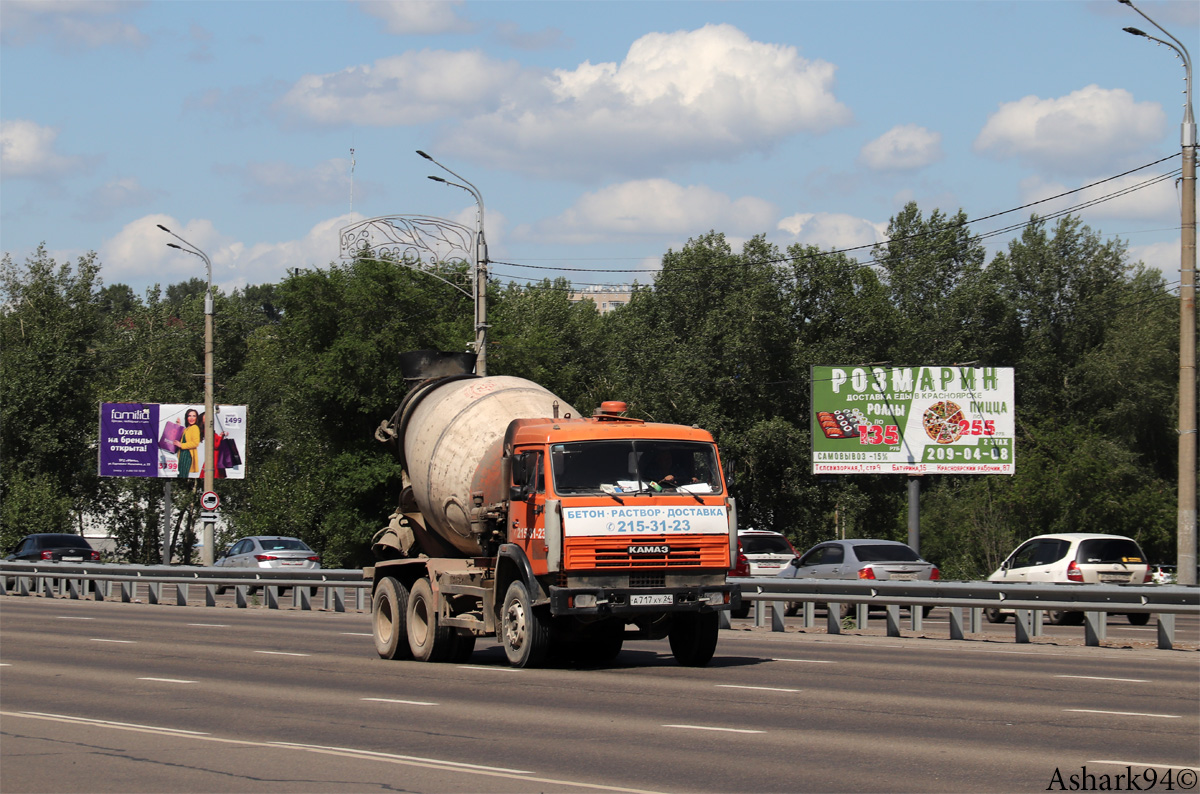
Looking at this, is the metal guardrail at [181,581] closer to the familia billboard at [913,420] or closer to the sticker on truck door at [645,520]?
the sticker on truck door at [645,520]

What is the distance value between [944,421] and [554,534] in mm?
29405

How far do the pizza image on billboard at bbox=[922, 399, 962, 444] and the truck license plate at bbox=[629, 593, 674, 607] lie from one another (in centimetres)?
2874

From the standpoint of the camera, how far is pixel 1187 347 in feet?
76.3

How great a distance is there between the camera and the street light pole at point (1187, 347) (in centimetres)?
2236

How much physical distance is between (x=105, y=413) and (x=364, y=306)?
41.9 feet

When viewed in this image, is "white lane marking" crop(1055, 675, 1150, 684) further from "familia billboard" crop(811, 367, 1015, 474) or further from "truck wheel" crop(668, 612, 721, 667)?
"familia billboard" crop(811, 367, 1015, 474)

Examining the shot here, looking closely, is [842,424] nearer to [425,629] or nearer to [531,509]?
[425,629]

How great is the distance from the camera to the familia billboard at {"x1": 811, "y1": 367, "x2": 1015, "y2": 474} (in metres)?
41.9

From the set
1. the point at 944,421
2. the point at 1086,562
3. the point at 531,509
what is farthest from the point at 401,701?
the point at 944,421

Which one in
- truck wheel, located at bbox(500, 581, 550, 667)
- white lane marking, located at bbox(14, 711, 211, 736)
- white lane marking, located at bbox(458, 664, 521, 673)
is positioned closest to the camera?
white lane marking, located at bbox(14, 711, 211, 736)

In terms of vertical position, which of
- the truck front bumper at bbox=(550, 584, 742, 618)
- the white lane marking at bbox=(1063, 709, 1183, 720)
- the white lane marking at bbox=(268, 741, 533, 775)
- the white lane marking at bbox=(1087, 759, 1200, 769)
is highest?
the truck front bumper at bbox=(550, 584, 742, 618)

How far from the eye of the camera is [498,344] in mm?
51719

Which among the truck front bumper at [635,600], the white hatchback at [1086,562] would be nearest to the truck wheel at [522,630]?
the truck front bumper at [635,600]

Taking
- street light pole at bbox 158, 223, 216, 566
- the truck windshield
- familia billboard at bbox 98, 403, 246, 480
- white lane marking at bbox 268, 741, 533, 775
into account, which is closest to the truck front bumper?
the truck windshield
